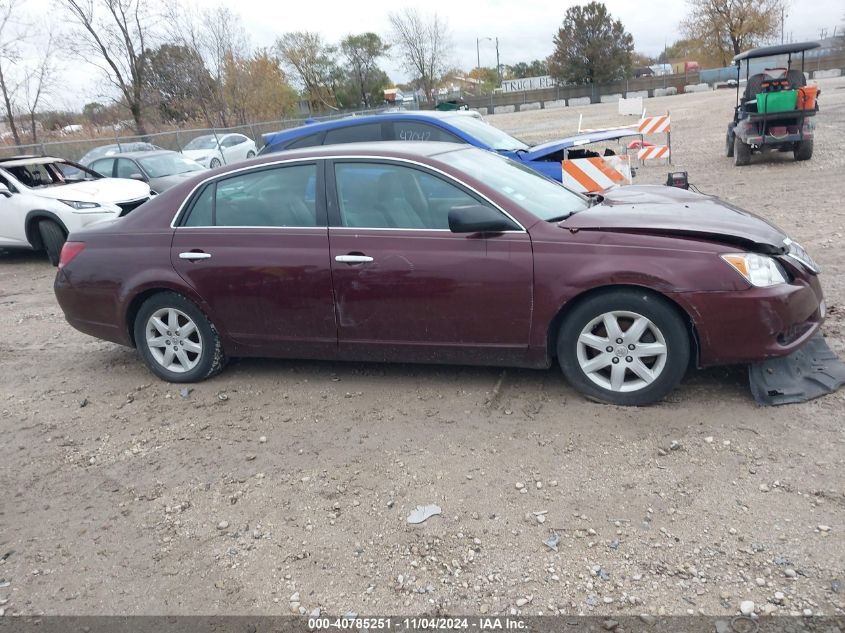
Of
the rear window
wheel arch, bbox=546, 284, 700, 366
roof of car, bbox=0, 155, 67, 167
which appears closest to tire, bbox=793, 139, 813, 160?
the rear window

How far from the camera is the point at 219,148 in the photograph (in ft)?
77.5

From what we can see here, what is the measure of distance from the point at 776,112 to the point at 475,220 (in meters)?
11.7

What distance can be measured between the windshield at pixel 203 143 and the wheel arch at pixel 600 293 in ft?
71.5

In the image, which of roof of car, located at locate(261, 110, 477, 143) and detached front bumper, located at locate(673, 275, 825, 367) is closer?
detached front bumper, located at locate(673, 275, 825, 367)

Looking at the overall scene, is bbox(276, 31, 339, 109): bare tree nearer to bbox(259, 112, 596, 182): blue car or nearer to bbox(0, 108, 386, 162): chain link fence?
bbox(0, 108, 386, 162): chain link fence

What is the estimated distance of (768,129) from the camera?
13445 mm

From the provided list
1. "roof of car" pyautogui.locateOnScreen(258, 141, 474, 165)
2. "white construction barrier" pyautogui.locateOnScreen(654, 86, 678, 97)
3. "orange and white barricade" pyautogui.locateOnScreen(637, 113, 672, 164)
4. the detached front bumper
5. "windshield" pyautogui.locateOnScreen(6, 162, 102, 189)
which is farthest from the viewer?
"white construction barrier" pyautogui.locateOnScreen(654, 86, 678, 97)

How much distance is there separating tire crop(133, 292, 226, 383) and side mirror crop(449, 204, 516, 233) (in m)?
1.96

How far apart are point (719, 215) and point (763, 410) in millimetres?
1242

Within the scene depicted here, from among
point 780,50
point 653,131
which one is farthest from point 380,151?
point 780,50

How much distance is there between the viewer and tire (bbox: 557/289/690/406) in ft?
12.9

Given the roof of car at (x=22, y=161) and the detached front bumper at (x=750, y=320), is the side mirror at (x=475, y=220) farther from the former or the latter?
the roof of car at (x=22, y=161)

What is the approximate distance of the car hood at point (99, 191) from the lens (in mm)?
10172

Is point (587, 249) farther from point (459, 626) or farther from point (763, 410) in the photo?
point (459, 626)
